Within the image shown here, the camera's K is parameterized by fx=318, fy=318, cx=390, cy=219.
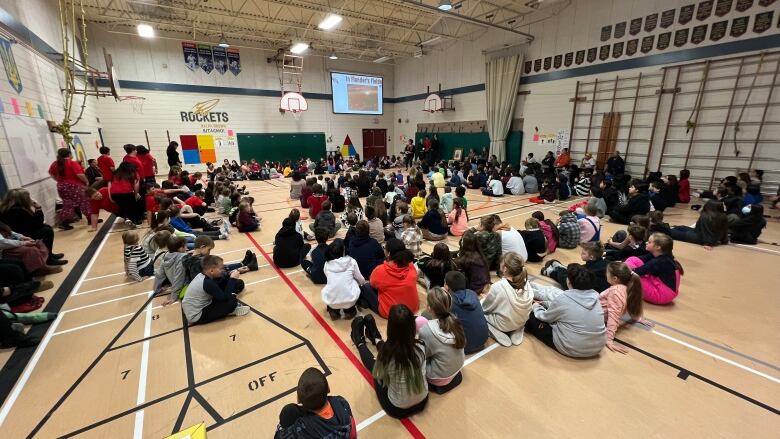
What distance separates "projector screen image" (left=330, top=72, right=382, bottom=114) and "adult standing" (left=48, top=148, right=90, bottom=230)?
15.5 meters

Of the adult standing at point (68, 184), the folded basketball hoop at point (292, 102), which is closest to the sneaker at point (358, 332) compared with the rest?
the adult standing at point (68, 184)

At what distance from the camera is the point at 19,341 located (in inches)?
128

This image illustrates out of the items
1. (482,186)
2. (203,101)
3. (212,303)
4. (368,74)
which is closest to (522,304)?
(212,303)

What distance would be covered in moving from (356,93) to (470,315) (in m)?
20.8

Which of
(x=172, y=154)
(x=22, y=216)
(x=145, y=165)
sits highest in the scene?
(x=172, y=154)

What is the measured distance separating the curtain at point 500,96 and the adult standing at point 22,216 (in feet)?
52.9

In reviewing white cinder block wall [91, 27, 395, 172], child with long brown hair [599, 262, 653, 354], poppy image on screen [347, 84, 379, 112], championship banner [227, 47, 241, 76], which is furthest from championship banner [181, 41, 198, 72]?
child with long brown hair [599, 262, 653, 354]

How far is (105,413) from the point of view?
2.50 meters

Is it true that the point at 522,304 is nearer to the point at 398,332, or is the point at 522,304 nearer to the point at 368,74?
the point at 398,332

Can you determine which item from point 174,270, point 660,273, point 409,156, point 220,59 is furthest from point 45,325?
point 409,156

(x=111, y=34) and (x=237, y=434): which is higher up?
(x=111, y=34)

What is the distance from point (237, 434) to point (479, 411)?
1806 millimetres

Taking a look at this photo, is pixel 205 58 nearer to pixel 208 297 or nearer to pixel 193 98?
pixel 193 98

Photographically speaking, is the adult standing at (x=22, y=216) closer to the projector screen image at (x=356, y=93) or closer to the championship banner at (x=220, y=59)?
the championship banner at (x=220, y=59)
